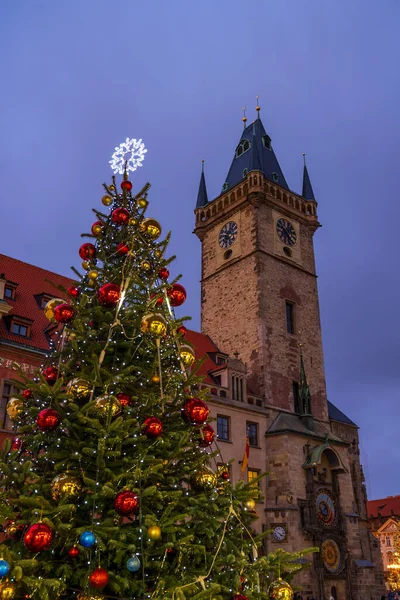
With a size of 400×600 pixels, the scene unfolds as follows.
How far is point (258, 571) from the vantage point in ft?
18.5

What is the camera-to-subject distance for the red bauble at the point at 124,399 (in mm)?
6316

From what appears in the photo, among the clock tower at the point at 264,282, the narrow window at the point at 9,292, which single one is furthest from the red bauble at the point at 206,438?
the clock tower at the point at 264,282

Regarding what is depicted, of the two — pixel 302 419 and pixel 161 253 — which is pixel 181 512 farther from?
pixel 302 419

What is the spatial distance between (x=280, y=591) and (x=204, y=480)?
4.55 feet

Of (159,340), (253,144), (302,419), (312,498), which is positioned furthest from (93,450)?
(253,144)

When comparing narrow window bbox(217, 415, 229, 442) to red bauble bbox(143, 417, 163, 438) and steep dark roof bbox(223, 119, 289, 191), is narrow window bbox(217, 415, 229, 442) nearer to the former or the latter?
steep dark roof bbox(223, 119, 289, 191)

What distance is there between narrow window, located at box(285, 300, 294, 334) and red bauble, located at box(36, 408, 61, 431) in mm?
23030

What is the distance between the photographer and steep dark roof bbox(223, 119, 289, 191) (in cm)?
3234

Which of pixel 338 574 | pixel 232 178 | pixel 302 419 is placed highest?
pixel 232 178

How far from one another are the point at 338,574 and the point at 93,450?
20.9 meters

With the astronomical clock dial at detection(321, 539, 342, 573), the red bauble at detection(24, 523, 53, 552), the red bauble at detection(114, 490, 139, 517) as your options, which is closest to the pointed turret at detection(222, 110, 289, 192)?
the astronomical clock dial at detection(321, 539, 342, 573)

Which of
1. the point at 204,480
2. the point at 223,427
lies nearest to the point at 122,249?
the point at 204,480

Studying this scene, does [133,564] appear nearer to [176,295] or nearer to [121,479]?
[121,479]

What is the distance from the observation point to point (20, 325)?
17906mm
